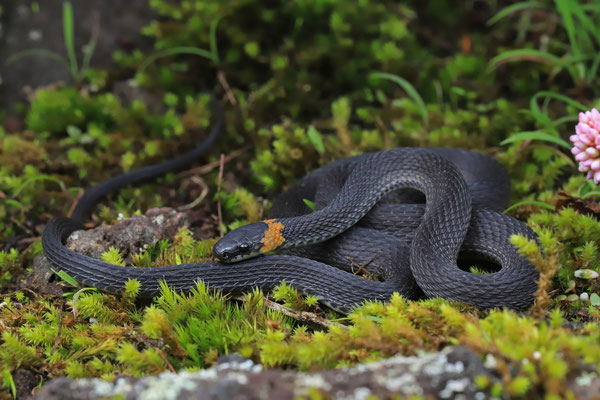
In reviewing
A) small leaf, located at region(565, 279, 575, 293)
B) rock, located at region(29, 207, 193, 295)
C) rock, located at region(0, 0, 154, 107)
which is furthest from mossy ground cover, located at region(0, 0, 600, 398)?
rock, located at region(0, 0, 154, 107)

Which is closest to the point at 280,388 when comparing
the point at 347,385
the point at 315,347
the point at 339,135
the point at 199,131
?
the point at 347,385

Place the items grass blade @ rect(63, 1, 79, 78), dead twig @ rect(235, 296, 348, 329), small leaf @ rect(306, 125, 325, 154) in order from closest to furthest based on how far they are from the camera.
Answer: dead twig @ rect(235, 296, 348, 329) < small leaf @ rect(306, 125, 325, 154) < grass blade @ rect(63, 1, 79, 78)

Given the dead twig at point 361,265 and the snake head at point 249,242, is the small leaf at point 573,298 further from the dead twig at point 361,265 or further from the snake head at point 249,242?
the snake head at point 249,242

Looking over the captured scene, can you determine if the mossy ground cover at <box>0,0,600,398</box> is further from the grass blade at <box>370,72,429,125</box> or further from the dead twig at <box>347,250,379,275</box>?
the dead twig at <box>347,250,379,275</box>

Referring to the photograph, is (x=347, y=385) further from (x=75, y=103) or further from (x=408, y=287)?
(x=75, y=103)

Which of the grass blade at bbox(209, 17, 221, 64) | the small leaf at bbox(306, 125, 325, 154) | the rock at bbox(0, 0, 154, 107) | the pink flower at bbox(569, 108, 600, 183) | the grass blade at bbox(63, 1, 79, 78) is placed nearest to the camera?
the pink flower at bbox(569, 108, 600, 183)

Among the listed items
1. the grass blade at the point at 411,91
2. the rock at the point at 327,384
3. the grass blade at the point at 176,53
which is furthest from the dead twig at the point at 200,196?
the rock at the point at 327,384

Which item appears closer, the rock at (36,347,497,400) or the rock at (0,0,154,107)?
the rock at (36,347,497,400)
